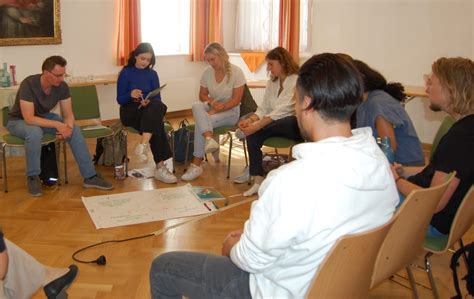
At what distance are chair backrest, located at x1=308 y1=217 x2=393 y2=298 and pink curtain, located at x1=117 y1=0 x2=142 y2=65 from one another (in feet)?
17.6

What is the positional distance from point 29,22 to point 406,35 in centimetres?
388

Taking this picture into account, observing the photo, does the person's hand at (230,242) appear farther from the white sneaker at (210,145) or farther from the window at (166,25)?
the window at (166,25)

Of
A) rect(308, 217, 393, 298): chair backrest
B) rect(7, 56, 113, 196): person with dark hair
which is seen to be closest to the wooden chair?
rect(308, 217, 393, 298): chair backrest

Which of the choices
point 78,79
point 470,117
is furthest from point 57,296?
point 78,79

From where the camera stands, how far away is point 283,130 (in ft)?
13.4

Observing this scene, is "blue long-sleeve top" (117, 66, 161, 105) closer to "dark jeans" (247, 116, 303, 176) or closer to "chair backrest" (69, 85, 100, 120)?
"chair backrest" (69, 85, 100, 120)

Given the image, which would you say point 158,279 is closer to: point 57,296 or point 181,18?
point 57,296

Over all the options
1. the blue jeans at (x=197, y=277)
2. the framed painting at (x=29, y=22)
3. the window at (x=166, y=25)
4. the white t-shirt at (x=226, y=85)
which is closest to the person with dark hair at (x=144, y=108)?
the white t-shirt at (x=226, y=85)

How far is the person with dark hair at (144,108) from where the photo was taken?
4.36 metres

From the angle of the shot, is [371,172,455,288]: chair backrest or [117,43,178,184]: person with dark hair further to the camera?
[117,43,178,184]: person with dark hair

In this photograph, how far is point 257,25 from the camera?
283 inches

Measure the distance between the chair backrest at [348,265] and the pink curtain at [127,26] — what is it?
5.38 meters

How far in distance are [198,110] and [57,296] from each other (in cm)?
249

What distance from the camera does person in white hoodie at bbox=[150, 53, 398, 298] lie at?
1.30m
